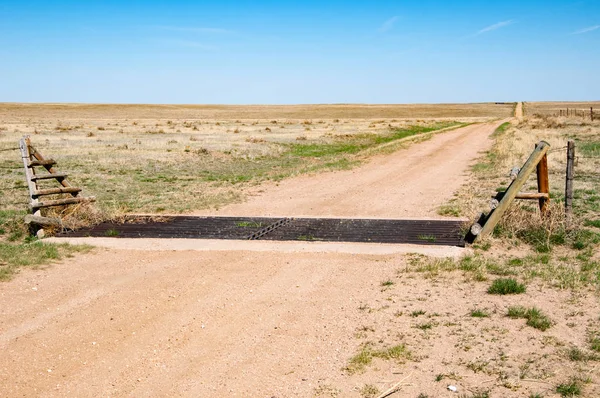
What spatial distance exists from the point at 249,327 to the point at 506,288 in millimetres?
3331

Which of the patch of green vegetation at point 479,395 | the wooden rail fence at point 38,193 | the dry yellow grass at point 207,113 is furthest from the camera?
the dry yellow grass at point 207,113

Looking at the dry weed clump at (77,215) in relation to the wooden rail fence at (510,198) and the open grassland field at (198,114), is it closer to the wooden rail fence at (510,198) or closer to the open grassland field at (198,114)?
the wooden rail fence at (510,198)

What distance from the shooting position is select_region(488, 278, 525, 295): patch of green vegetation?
23.5ft

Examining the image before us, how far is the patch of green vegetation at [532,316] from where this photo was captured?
602 cm

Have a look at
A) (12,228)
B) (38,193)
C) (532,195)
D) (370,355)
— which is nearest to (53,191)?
(38,193)

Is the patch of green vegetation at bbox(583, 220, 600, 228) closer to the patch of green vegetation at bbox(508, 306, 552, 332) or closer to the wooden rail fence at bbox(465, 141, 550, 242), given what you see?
the wooden rail fence at bbox(465, 141, 550, 242)

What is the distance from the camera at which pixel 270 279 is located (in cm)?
804

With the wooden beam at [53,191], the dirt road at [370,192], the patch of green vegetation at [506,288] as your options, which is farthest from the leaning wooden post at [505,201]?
the wooden beam at [53,191]

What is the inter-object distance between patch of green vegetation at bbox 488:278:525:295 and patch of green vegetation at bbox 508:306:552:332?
564mm

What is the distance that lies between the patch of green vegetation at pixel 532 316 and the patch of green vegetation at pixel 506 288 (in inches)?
22.2

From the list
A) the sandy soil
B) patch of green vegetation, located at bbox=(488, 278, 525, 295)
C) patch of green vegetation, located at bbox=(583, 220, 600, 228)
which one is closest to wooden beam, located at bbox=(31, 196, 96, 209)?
the sandy soil

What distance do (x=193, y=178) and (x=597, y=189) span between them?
12661mm

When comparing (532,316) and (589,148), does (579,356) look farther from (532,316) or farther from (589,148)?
(589,148)

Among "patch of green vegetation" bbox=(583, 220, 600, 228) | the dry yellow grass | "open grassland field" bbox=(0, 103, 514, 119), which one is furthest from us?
the dry yellow grass
